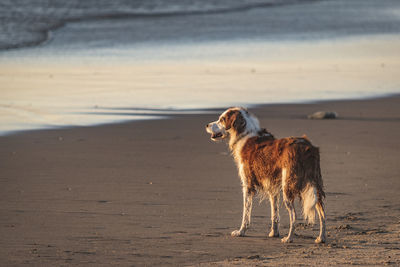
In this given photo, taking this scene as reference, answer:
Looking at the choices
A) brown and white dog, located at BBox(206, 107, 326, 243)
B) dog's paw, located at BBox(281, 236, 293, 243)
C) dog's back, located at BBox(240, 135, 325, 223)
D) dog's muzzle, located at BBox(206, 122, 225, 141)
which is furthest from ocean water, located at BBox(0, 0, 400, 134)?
dog's paw, located at BBox(281, 236, 293, 243)

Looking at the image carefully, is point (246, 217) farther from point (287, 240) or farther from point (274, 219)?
point (287, 240)

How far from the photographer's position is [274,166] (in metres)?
8.50

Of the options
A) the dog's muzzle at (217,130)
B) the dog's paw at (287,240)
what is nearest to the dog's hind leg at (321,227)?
the dog's paw at (287,240)

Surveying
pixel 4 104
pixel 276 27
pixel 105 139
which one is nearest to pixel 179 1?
pixel 276 27

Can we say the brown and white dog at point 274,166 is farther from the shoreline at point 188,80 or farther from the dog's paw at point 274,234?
the shoreline at point 188,80

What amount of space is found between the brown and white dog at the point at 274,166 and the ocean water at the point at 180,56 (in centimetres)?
766

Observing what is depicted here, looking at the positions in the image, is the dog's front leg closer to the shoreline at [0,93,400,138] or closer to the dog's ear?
the dog's ear

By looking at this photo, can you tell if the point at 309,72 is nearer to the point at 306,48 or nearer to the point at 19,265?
the point at 306,48

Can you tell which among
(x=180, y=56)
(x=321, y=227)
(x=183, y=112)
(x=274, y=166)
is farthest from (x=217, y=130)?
(x=180, y=56)

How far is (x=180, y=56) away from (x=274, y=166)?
831 inches

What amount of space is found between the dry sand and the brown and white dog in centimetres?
32

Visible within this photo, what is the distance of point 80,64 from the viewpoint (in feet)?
90.0

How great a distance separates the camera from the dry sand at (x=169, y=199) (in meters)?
7.91

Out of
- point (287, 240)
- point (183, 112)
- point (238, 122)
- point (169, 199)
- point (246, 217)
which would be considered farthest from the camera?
point (183, 112)
